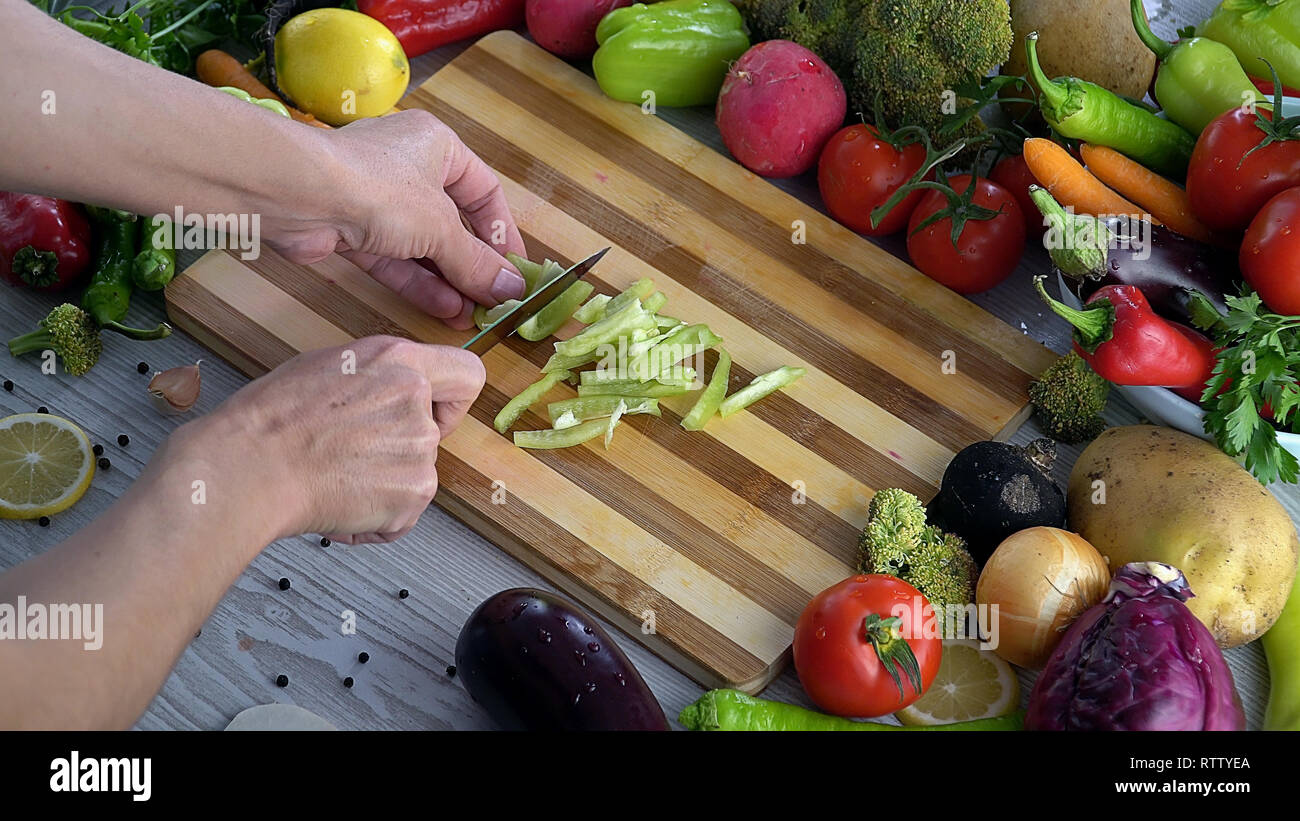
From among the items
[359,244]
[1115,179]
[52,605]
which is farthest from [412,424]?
[1115,179]

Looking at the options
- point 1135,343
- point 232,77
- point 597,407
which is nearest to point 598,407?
point 597,407

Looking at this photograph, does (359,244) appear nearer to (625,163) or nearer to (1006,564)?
(625,163)

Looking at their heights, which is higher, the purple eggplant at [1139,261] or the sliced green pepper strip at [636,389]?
the purple eggplant at [1139,261]

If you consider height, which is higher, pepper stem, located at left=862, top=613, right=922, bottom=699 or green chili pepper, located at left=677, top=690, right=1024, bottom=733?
pepper stem, located at left=862, top=613, right=922, bottom=699

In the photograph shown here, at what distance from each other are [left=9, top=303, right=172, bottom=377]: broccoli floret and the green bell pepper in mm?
1173

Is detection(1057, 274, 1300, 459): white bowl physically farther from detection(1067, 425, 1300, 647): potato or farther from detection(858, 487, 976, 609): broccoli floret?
detection(858, 487, 976, 609): broccoli floret

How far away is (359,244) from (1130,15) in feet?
5.30

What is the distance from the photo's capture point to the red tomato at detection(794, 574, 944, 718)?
5.75 ft

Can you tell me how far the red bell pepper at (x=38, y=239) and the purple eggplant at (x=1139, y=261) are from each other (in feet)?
5.80

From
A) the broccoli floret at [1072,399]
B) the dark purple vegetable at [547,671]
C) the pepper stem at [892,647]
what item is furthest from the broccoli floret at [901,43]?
the dark purple vegetable at [547,671]

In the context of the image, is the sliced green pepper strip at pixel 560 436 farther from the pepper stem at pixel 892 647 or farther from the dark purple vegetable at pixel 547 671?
the pepper stem at pixel 892 647

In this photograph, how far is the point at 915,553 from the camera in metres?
1.93

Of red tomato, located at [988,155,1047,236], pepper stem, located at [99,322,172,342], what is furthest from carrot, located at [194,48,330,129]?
red tomato, located at [988,155,1047,236]

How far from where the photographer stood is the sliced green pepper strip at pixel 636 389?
7.07 feet
